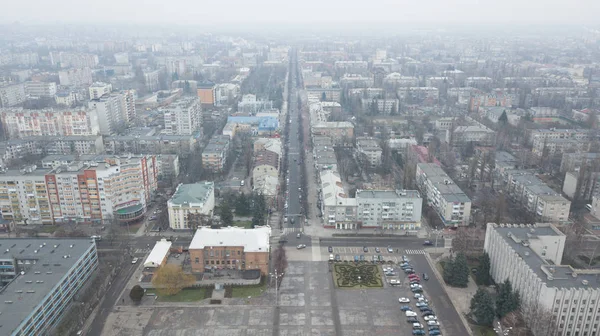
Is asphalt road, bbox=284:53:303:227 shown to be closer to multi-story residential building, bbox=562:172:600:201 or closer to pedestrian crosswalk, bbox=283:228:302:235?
pedestrian crosswalk, bbox=283:228:302:235

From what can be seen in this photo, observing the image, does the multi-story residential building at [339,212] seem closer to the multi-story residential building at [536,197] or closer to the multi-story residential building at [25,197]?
the multi-story residential building at [536,197]

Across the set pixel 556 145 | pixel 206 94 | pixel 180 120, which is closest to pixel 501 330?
pixel 556 145

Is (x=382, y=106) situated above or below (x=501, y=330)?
above

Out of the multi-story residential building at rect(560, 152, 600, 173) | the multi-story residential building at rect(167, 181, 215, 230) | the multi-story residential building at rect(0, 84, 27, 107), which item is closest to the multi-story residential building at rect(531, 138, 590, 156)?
the multi-story residential building at rect(560, 152, 600, 173)

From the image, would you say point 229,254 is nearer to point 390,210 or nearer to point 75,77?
point 390,210

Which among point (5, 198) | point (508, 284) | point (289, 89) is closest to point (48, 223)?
point (5, 198)

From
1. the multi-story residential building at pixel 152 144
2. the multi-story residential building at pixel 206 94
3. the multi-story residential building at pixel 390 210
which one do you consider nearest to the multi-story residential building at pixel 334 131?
the multi-story residential building at pixel 152 144
